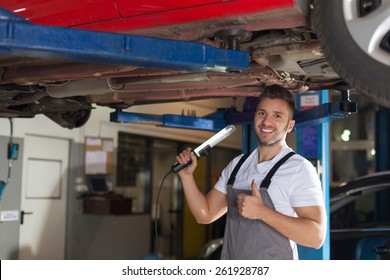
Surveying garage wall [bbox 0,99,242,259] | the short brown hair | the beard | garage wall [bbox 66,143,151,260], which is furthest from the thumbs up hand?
garage wall [bbox 66,143,151,260]

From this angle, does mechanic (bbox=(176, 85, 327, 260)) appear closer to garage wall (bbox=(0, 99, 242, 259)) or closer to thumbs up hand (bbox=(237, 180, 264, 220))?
thumbs up hand (bbox=(237, 180, 264, 220))

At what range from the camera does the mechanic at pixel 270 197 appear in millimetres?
1967

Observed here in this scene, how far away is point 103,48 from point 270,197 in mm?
847

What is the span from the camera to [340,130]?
8.89 meters

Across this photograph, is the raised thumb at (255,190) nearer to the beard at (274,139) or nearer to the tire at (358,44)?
the beard at (274,139)

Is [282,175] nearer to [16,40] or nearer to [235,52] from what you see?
[235,52]

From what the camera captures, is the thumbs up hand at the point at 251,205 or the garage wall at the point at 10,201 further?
the garage wall at the point at 10,201

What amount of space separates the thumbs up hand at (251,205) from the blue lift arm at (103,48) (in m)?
0.47

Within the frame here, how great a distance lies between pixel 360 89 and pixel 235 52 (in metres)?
0.45

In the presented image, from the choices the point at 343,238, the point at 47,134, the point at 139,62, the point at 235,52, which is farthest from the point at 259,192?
the point at 47,134

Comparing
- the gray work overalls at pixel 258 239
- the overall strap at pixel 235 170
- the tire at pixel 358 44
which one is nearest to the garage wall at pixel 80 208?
the overall strap at pixel 235 170

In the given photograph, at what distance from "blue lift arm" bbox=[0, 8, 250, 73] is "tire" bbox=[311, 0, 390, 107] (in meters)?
0.35

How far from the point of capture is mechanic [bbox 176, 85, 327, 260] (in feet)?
6.45

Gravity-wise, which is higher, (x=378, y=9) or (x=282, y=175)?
(x=378, y=9)
